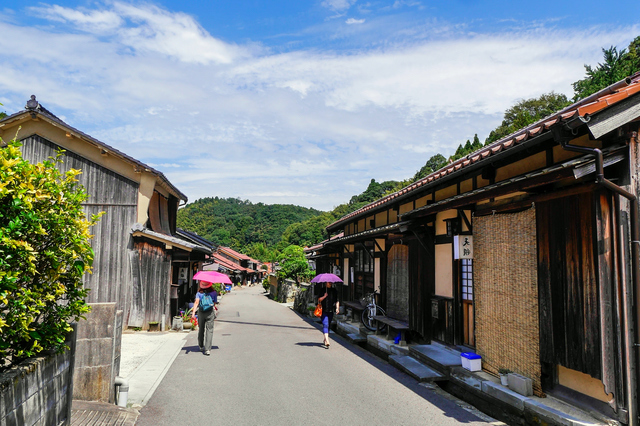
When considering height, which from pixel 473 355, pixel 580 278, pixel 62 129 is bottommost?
pixel 473 355

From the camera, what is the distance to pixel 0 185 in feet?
10.9

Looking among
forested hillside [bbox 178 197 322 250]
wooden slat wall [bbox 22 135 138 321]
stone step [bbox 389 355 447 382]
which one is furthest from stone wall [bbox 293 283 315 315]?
forested hillside [bbox 178 197 322 250]

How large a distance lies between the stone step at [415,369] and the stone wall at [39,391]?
20.3 ft

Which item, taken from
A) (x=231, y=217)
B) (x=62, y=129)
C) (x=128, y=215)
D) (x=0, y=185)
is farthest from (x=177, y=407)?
(x=231, y=217)

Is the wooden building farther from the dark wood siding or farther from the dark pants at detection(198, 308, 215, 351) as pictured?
the dark pants at detection(198, 308, 215, 351)

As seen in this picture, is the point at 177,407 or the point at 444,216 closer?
the point at 177,407

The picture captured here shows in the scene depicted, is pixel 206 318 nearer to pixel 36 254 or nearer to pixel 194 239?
pixel 36 254

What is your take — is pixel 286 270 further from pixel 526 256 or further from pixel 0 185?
pixel 0 185

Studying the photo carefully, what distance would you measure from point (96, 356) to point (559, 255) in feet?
23.1

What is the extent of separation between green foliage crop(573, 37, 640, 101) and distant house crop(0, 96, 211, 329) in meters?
26.4

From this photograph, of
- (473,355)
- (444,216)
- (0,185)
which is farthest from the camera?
(444,216)

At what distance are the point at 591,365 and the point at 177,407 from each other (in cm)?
607

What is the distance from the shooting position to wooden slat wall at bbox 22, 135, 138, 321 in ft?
48.1

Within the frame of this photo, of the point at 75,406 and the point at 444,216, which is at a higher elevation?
the point at 444,216
